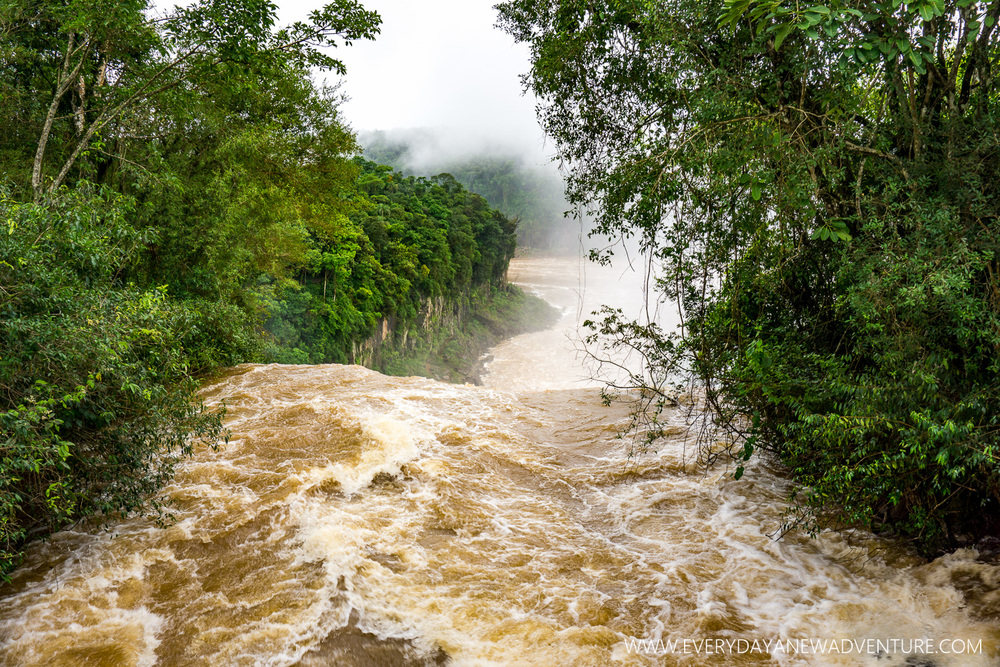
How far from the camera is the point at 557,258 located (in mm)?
77250

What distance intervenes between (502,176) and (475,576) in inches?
3386

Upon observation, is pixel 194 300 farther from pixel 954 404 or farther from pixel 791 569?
pixel 954 404

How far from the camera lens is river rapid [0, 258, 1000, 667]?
3.64 meters

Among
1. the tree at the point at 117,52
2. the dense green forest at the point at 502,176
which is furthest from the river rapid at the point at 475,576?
the dense green forest at the point at 502,176

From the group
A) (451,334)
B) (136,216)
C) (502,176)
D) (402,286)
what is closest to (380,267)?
(402,286)

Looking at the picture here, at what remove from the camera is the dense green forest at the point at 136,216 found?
3613 mm

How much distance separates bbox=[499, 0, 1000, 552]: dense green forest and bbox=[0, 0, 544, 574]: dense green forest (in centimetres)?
411

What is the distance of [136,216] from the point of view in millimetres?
8578

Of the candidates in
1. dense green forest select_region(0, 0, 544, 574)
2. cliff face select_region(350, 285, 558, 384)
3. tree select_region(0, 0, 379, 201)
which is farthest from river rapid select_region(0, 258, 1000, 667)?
cliff face select_region(350, 285, 558, 384)

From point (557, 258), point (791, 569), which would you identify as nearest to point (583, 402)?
point (791, 569)

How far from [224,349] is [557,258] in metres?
68.0

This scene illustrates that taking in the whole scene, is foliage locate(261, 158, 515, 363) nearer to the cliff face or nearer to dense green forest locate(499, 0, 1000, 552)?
the cliff face

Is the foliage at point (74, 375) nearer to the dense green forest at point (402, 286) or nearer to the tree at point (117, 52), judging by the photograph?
the tree at point (117, 52)

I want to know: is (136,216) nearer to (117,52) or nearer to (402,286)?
(117,52)
